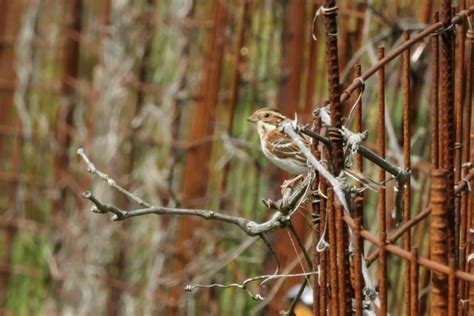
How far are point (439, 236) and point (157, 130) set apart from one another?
4126 millimetres

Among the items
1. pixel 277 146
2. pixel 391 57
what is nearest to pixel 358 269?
pixel 391 57

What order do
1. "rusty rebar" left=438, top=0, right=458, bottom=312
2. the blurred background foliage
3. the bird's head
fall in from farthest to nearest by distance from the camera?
the blurred background foliage → the bird's head → "rusty rebar" left=438, top=0, right=458, bottom=312

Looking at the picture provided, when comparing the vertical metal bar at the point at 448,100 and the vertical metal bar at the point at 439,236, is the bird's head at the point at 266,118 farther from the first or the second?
the vertical metal bar at the point at 439,236

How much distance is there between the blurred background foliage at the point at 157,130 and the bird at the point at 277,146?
28 cm

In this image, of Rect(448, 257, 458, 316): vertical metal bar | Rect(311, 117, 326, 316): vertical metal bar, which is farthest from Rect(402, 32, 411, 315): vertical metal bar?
Rect(448, 257, 458, 316): vertical metal bar

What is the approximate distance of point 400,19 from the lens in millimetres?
4133

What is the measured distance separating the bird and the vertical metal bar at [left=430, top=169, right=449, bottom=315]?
4.58 feet

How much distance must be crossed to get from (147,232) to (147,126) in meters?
0.54

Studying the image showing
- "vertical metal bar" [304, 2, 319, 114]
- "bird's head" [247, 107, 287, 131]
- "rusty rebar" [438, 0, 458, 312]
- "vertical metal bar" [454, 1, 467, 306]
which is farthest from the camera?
"vertical metal bar" [304, 2, 319, 114]

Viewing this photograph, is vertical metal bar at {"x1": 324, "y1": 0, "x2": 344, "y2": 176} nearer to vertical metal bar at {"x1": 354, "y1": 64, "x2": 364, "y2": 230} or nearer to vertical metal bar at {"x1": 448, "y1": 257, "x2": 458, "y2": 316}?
vertical metal bar at {"x1": 354, "y1": 64, "x2": 364, "y2": 230}

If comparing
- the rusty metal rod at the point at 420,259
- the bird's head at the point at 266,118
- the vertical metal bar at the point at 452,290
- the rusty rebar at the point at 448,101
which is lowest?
the vertical metal bar at the point at 452,290

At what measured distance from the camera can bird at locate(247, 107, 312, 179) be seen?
3.53 m

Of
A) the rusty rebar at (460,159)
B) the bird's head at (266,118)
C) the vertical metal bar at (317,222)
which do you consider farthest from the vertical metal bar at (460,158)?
the bird's head at (266,118)

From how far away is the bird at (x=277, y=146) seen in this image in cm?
353
